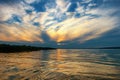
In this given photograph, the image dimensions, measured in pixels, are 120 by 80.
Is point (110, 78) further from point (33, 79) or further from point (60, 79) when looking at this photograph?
point (33, 79)

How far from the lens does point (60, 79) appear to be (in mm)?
21078

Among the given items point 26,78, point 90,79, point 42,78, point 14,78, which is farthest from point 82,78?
point 14,78

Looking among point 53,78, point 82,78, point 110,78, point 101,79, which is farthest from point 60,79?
point 110,78

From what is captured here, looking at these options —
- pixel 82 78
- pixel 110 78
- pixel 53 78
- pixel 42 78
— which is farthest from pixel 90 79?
pixel 42 78

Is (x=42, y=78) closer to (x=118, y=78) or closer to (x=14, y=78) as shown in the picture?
(x=14, y=78)

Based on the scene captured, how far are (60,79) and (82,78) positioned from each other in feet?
9.70

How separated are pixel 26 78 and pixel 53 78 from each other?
3438 mm

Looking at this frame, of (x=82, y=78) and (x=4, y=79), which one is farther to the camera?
(x=82, y=78)

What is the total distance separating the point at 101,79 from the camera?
70.7 feet

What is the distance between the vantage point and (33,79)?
2038 centimetres

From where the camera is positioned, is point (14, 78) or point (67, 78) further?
point (67, 78)

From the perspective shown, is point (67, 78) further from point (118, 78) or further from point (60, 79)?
point (118, 78)

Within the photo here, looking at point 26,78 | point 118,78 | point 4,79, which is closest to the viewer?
point 4,79

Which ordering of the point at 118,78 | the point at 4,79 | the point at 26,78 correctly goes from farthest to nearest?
the point at 118,78 → the point at 26,78 → the point at 4,79
